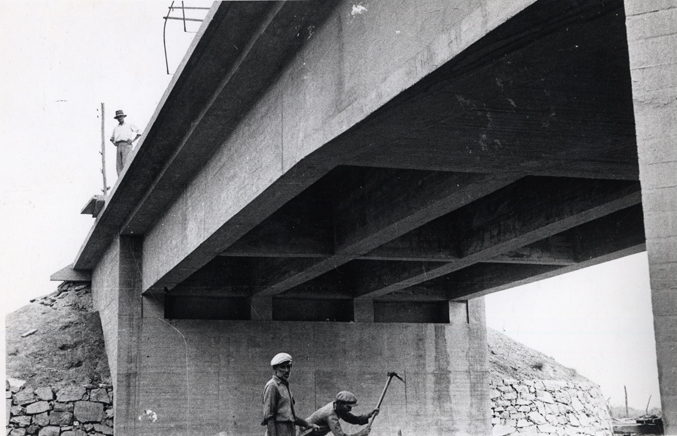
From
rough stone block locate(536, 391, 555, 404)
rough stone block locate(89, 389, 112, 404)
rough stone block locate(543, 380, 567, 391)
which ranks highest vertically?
rough stone block locate(89, 389, 112, 404)

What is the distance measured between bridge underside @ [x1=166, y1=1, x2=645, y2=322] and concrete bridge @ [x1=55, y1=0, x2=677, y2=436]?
33mm

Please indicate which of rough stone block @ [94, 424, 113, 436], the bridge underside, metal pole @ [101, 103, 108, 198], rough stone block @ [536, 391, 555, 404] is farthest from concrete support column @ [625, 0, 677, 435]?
rough stone block @ [536, 391, 555, 404]

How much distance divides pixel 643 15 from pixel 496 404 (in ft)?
66.4

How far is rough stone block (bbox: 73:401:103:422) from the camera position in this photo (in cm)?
1754

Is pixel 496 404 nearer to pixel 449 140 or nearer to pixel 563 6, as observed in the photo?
pixel 449 140

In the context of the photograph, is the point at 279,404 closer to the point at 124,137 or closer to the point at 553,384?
the point at 124,137

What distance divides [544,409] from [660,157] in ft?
69.6

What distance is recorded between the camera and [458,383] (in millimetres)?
20219

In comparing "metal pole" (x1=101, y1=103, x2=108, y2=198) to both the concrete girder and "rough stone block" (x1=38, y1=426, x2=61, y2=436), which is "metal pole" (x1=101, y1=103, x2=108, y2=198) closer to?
"rough stone block" (x1=38, y1=426, x2=61, y2=436)

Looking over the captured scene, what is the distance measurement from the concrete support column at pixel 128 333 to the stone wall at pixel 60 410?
2.23 feet

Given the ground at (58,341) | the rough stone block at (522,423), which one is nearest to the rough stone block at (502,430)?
the rough stone block at (522,423)

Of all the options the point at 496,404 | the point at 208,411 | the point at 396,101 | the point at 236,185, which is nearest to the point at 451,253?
the point at 236,185

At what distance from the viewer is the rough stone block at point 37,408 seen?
57.0 ft

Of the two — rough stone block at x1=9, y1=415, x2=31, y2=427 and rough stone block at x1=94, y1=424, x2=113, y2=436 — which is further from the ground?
rough stone block at x1=9, y1=415, x2=31, y2=427
